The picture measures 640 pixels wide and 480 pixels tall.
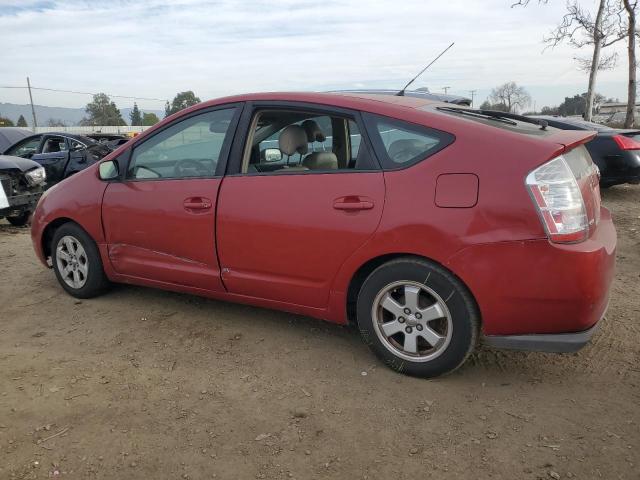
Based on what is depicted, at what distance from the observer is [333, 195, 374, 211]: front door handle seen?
2908mm

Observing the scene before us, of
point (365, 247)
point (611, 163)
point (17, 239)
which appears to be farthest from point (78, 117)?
point (365, 247)

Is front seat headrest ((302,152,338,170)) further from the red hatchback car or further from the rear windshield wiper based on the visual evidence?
the rear windshield wiper

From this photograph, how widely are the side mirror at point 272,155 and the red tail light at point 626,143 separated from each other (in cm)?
671

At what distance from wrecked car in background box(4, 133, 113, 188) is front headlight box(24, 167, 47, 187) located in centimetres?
264

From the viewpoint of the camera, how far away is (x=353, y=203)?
295cm

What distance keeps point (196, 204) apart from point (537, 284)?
217 cm

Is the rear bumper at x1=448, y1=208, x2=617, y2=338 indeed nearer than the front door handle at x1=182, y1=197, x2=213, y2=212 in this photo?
Yes

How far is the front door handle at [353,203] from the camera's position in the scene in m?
2.91

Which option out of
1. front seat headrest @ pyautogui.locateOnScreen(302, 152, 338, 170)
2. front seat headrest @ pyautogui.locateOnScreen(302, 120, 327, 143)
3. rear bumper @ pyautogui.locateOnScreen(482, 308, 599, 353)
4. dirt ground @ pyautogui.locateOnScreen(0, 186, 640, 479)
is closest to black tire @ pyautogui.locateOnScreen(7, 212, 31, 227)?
dirt ground @ pyautogui.locateOnScreen(0, 186, 640, 479)

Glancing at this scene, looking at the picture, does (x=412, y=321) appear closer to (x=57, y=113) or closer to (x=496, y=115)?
(x=496, y=115)

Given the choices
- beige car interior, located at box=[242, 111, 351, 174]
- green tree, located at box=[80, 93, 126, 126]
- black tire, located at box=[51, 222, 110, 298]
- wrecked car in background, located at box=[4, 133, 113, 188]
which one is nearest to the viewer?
beige car interior, located at box=[242, 111, 351, 174]

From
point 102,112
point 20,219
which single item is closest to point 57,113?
point 102,112

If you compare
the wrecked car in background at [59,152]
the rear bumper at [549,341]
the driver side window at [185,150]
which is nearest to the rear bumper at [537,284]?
the rear bumper at [549,341]

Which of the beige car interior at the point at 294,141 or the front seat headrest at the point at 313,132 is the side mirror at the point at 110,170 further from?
the front seat headrest at the point at 313,132
